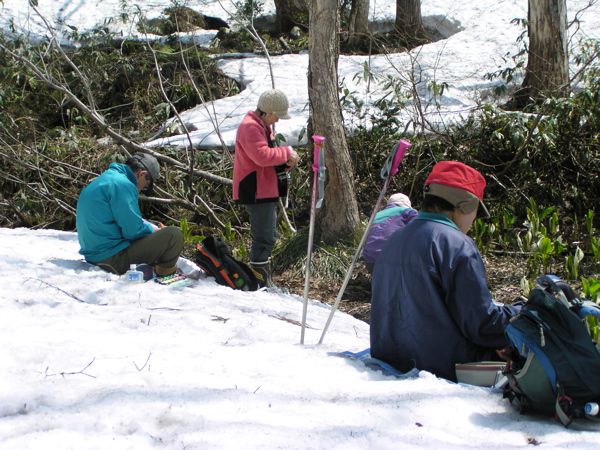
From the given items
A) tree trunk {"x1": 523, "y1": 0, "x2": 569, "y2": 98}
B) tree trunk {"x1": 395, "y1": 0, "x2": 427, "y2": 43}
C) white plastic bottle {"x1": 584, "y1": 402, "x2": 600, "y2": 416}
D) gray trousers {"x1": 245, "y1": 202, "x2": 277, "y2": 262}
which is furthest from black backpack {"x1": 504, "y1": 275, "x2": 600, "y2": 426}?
tree trunk {"x1": 395, "y1": 0, "x2": 427, "y2": 43}

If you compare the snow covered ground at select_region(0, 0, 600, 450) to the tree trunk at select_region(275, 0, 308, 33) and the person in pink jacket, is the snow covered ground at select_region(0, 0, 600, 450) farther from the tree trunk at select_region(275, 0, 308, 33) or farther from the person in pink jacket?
the tree trunk at select_region(275, 0, 308, 33)

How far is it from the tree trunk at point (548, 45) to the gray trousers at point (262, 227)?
4.20 meters

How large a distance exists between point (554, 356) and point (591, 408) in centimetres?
21

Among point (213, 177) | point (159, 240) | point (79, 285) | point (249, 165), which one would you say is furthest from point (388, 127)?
point (79, 285)

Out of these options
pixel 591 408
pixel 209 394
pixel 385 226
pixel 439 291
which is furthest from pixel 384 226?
pixel 591 408

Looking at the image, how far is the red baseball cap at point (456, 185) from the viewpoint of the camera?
3.18 meters

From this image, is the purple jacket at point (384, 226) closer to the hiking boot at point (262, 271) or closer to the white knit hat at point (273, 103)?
the hiking boot at point (262, 271)

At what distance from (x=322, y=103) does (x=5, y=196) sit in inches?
183

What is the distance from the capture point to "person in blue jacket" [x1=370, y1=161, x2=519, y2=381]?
9.86 ft

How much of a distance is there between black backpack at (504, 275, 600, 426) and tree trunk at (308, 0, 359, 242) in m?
3.93

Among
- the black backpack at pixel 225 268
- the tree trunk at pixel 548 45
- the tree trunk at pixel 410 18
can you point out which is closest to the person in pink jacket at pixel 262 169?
the black backpack at pixel 225 268

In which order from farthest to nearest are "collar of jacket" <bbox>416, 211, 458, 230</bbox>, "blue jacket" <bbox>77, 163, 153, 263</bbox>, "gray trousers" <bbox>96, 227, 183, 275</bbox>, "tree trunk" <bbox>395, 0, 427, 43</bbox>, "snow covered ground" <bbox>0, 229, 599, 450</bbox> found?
"tree trunk" <bbox>395, 0, 427, 43</bbox>
"gray trousers" <bbox>96, 227, 183, 275</bbox>
"blue jacket" <bbox>77, 163, 153, 263</bbox>
"collar of jacket" <bbox>416, 211, 458, 230</bbox>
"snow covered ground" <bbox>0, 229, 599, 450</bbox>

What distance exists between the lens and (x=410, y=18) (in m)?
13.2

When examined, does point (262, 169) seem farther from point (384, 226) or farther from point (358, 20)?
point (358, 20)
